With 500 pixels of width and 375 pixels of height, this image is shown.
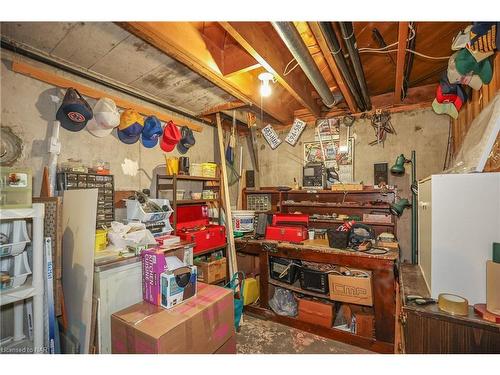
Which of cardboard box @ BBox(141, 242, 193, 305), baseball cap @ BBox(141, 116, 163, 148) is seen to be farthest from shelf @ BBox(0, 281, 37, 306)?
baseball cap @ BBox(141, 116, 163, 148)

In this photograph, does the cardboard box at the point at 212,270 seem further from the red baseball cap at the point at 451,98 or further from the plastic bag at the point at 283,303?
the red baseball cap at the point at 451,98

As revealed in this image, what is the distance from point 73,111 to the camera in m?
1.86

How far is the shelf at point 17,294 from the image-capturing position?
1.30 m

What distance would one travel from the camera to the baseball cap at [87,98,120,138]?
6.71ft

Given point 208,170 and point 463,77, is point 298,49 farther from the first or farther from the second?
point 208,170

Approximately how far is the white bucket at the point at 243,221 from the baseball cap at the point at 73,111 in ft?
6.48

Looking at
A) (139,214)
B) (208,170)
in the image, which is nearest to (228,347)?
(139,214)

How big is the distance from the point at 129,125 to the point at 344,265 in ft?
8.52

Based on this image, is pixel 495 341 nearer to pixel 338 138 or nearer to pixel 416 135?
pixel 416 135

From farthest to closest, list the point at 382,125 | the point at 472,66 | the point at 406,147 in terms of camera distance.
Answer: the point at 382,125 < the point at 406,147 < the point at 472,66

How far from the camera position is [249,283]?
2.90 metres

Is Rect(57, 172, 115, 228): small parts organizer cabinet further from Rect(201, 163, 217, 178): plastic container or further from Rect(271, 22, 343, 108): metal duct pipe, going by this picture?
Rect(271, 22, 343, 108): metal duct pipe

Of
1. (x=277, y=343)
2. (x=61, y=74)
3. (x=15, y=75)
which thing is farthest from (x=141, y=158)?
(x=277, y=343)

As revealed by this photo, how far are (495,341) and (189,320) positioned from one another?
1611mm
